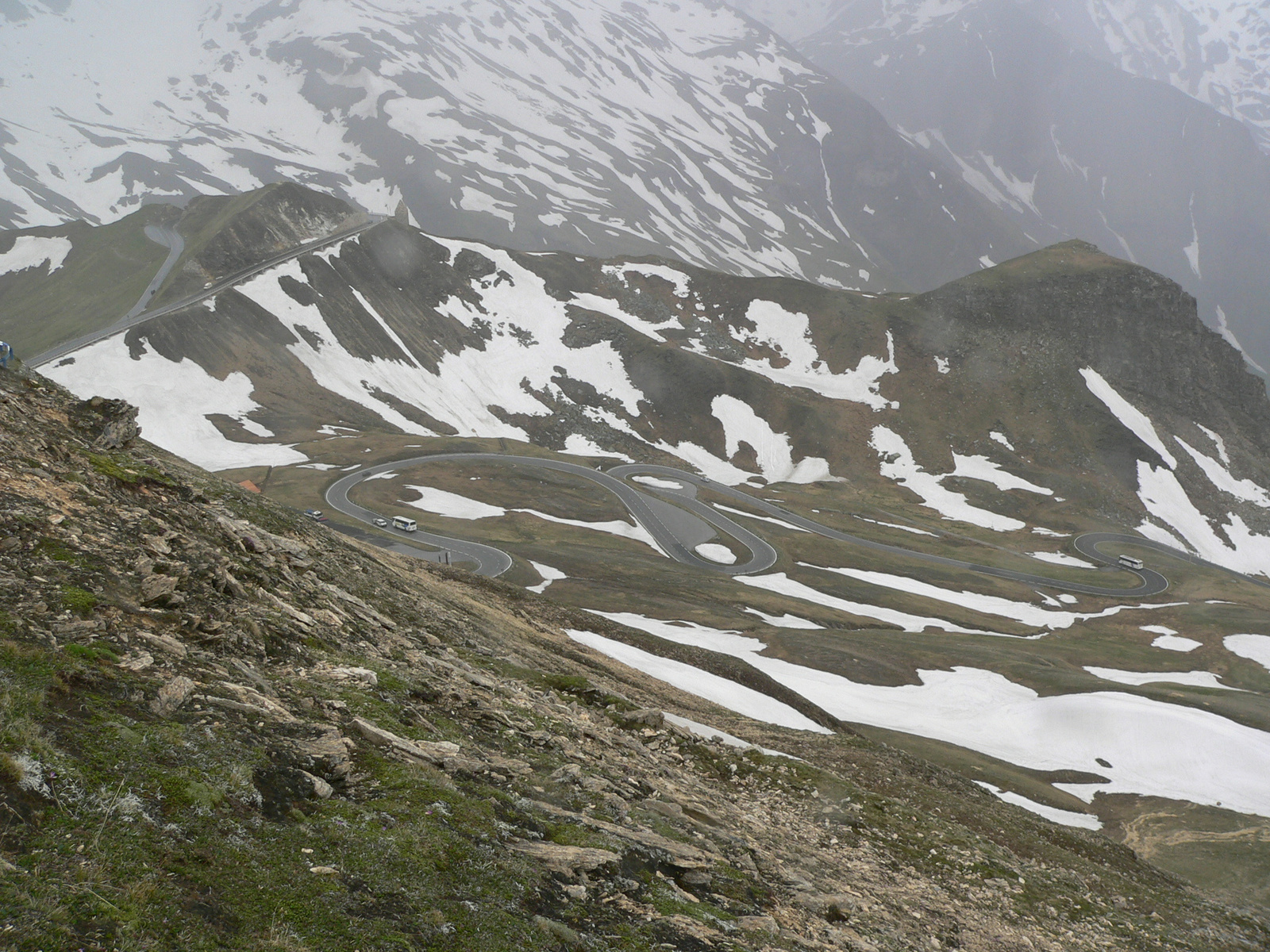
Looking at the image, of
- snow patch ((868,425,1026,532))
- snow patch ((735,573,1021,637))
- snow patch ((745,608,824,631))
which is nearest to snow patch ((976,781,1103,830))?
snow patch ((745,608,824,631))

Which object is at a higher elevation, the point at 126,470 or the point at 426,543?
the point at 126,470

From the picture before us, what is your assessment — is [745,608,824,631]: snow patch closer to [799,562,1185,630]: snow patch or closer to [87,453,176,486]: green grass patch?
[799,562,1185,630]: snow patch

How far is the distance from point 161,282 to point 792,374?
115988mm

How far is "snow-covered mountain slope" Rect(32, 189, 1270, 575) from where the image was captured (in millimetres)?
111938

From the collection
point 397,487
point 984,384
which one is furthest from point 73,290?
point 984,384

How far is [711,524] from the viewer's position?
93.6 m

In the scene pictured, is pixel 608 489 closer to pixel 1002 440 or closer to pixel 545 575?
pixel 545 575

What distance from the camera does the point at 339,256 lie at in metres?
125

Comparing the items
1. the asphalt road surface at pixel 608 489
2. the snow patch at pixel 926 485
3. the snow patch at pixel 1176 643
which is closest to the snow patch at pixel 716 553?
the asphalt road surface at pixel 608 489

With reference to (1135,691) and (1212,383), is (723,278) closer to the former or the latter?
(1212,383)

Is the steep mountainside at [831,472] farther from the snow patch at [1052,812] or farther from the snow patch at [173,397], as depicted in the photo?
the snow patch at [173,397]

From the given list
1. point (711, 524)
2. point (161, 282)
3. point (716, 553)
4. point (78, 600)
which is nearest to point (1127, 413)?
point (711, 524)

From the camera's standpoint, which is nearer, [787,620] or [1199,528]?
[787,620]

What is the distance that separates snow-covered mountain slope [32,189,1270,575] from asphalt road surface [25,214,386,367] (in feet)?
10.8
